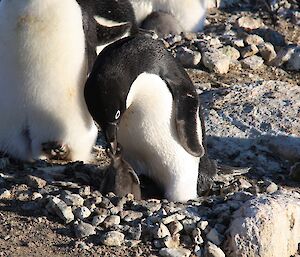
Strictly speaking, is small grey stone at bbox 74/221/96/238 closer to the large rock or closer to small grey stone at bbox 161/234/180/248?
small grey stone at bbox 161/234/180/248

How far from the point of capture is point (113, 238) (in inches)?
174

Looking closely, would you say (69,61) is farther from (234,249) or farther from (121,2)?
(234,249)

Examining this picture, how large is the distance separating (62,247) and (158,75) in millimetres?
1112

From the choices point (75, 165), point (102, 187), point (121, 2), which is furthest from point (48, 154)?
point (121, 2)

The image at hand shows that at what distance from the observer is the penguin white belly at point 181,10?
27.9 feet

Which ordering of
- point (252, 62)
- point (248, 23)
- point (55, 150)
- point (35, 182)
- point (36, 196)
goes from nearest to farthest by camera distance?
point (36, 196)
point (35, 182)
point (55, 150)
point (252, 62)
point (248, 23)

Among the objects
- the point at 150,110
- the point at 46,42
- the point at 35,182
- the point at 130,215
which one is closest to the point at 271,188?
the point at 150,110

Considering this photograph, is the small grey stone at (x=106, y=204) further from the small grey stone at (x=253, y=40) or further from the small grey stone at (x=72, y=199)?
the small grey stone at (x=253, y=40)

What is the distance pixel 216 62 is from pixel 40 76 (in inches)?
97.6

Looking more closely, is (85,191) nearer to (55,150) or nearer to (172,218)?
(172,218)

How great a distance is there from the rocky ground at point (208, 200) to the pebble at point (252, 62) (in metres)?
0.14

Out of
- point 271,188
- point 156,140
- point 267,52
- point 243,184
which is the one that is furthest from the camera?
point 267,52

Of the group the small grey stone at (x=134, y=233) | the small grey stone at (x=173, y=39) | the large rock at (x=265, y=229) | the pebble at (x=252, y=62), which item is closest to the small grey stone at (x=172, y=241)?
the small grey stone at (x=134, y=233)

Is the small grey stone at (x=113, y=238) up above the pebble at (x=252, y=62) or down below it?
above
